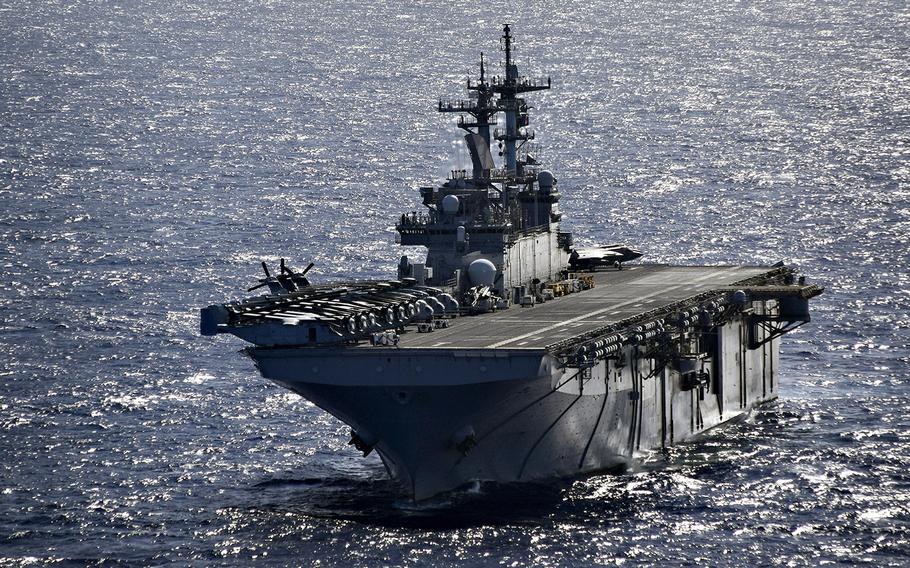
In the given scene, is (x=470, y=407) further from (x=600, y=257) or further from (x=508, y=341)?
(x=600, y=257)

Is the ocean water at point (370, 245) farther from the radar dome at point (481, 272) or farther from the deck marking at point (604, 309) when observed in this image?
the radar dome at point (481, 272)

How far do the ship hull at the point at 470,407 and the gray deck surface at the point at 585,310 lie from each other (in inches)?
41.5

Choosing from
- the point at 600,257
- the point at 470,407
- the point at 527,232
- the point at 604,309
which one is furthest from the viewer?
the point at 600,257

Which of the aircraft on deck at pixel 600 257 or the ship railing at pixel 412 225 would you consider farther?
the aircraft on deck at pixel 600 257

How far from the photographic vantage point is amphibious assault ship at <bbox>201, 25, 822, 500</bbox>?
163ft

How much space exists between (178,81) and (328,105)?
21.5 metres

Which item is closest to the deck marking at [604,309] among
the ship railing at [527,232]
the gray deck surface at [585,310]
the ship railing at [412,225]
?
the gray deck surface at [585,310]

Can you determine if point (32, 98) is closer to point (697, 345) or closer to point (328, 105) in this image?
point (328, 105)

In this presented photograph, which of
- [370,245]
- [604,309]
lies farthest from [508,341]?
[370,245]

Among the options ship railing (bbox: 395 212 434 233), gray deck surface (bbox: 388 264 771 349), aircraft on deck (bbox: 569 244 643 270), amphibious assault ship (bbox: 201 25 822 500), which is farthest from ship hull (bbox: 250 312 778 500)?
aircraft on deck (bbox: 569 244 643 270)

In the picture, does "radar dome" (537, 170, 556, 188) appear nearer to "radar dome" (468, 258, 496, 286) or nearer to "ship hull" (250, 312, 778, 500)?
"radar dome" (468, 258, 496, 286)

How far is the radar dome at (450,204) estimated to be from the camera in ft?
A: 194

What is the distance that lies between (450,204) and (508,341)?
→ 8.88 meters

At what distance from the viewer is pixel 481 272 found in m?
58.4
